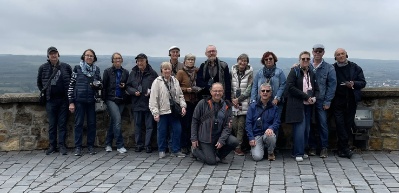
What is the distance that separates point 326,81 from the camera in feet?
27.3

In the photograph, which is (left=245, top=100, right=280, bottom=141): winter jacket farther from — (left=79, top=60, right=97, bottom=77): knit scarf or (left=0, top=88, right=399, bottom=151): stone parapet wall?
(left=79, top=60, right=97, bottom=77): knit scarf

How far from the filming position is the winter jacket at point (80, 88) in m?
8.58

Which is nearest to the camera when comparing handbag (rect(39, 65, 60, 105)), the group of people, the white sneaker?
the group of people

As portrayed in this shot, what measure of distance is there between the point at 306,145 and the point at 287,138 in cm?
62

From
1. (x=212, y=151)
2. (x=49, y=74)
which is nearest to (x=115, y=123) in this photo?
(x=49, y=74)

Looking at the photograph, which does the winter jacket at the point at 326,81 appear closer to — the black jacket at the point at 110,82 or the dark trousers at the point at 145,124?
the dark trousers at the point at 145,124

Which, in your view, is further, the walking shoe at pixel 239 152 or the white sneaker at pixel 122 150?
the white sneaker at pixel 122 150

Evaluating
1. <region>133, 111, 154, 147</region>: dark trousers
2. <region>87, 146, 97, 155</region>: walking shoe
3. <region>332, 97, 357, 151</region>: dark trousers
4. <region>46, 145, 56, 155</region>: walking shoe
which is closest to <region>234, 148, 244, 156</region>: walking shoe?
<region>133, 111, 154, 147</region>: dark trousers

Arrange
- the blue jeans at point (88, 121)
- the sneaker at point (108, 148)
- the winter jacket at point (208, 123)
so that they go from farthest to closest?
the sneaker at point (108, 148) → the blue jeans at point (88, 121) → the winter jacket at point (208, 123)

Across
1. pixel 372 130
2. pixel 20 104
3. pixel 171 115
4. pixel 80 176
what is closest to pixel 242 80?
pixel 171 115

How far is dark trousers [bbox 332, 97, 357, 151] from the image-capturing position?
8.45m

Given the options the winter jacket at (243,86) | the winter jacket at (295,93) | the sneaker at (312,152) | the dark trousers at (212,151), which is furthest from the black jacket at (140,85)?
the sneaker at (312,152)

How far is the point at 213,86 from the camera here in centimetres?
806

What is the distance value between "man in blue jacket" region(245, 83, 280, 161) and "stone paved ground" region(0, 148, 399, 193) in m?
0.25
